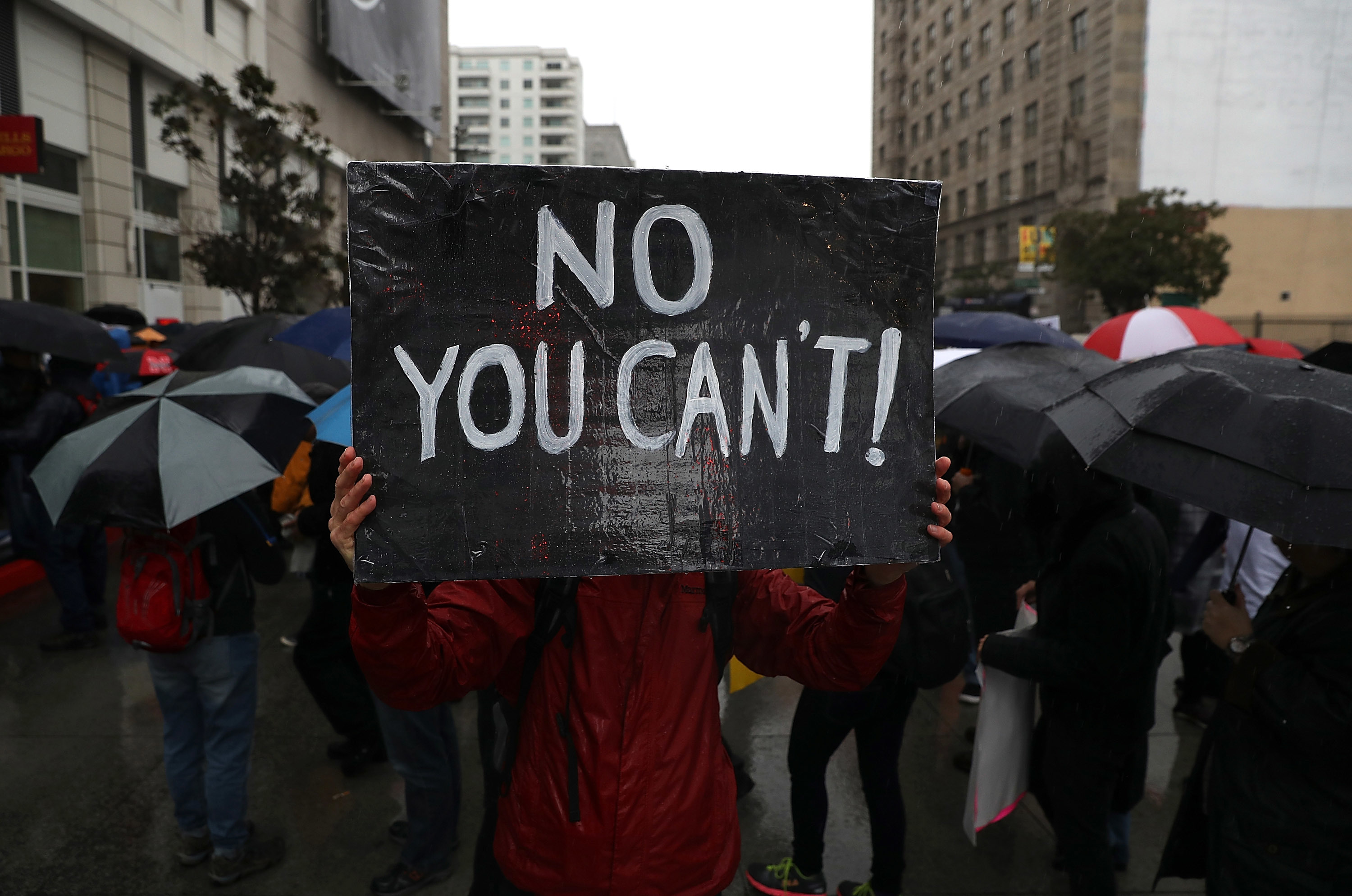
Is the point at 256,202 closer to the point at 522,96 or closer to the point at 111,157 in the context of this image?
the point at 111,157

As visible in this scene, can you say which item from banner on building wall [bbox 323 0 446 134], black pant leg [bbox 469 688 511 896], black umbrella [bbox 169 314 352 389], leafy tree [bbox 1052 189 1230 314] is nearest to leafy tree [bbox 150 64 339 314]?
black umbrella [bbox 169 314 352 389]

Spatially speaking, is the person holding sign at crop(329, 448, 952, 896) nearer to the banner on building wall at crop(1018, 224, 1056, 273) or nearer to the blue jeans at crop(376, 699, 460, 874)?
the blue jeans at crop(376, 699, 460, 874)

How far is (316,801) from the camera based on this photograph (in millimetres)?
3951

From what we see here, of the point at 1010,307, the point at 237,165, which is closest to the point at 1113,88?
the point at 1010,307

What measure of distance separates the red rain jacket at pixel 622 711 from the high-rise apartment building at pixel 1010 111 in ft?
86.0

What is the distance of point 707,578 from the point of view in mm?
1936

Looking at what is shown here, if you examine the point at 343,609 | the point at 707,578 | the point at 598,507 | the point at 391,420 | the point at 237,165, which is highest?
the point at 237,165

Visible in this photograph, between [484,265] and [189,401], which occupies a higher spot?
[484,265]

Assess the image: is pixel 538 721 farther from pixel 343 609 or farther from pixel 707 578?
pixel 343 609

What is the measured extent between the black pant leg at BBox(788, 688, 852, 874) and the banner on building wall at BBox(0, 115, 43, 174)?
383 inches

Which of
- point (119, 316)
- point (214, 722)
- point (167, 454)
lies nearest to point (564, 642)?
point (167, 454)

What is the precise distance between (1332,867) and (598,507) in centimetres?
202

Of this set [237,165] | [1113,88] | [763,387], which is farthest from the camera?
[1113,88]

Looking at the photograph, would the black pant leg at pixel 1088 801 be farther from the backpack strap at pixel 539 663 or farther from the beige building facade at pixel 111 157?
the beige building facade at pixel 111 157
